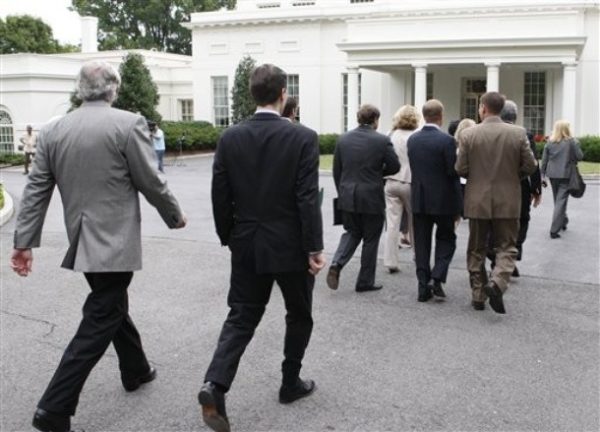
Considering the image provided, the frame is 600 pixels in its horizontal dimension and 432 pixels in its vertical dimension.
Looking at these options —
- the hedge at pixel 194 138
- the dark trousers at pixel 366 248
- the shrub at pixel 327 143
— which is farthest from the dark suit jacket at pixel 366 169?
the shrub at pixel 327 143

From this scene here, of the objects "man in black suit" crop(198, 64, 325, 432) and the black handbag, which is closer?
"man in black suit" crop(198, 64, 325, 432)

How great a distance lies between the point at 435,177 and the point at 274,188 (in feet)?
A: 10.8

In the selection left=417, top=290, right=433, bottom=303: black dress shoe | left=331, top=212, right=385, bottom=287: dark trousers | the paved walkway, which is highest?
left=331, top=212, right=385, bottom=287: dark trousers

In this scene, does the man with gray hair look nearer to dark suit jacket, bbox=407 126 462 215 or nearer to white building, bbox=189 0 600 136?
dark suit jacket, bbox=407 126 462 215

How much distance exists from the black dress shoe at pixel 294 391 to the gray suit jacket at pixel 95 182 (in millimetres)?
1241

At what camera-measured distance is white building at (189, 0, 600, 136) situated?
1115 inches

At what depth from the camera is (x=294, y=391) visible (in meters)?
4.82

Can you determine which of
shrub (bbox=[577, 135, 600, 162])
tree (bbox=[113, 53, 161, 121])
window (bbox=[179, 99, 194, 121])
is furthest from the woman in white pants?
window (bbox=[179, 99, 194, 121])

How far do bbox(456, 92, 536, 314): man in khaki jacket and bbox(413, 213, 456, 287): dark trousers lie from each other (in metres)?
0.38

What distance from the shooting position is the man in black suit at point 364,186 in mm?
7641

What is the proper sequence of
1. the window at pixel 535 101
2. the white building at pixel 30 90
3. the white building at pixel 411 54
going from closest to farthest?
the white building at pixel 411 54
the window at pixel 535 101
the white building at pixel 30 90

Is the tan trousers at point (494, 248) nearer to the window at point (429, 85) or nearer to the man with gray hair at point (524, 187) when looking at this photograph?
the man with gray hair at point (524, 187)

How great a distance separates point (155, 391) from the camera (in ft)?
16.4

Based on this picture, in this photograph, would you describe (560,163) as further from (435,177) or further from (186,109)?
(186,109)
